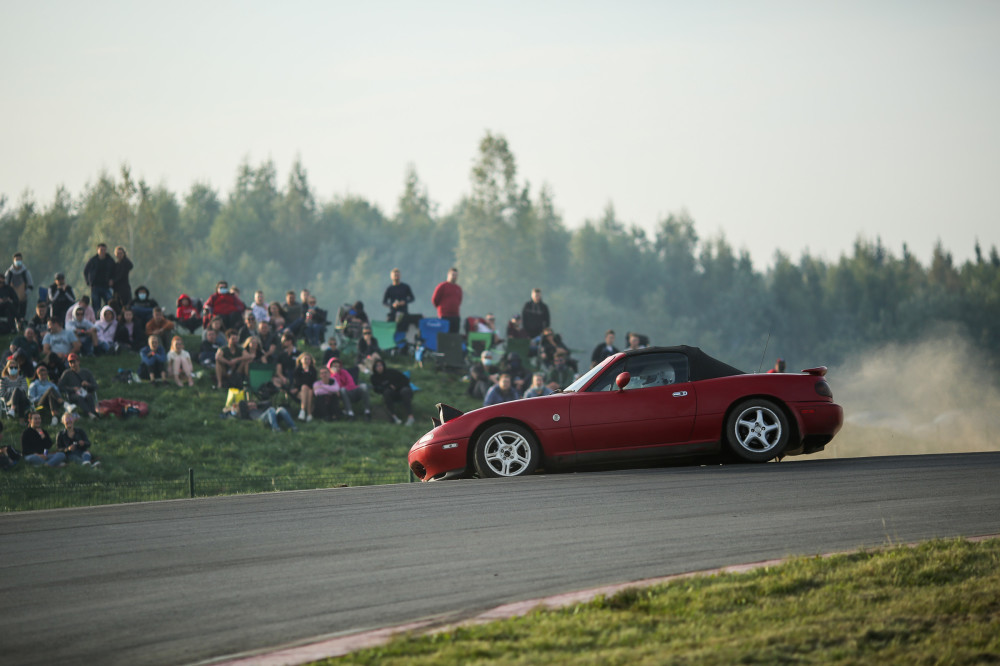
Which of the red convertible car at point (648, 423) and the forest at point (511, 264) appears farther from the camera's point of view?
the forest at point (511, 264)

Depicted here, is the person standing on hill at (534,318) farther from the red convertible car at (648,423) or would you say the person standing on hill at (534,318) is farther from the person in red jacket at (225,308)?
the red convertible car at (648,423)

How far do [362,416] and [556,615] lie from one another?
645 inches

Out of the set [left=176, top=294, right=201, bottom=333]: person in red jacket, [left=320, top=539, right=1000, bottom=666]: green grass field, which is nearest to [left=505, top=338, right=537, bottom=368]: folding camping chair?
[left=176, top=294, right=201, bottom=333]: person in red jacket

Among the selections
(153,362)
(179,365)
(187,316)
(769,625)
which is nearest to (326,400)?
(179,365)

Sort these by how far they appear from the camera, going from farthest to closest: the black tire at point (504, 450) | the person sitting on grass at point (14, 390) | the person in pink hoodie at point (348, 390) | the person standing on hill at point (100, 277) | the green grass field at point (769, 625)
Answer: the person standing on hill at point (100, 277) → the person in pink hoodie at point (348, 390) → the person sitting on grass at point (14, 390) → the black tire at point (504, 450) → the green grass field at point (769, 625)

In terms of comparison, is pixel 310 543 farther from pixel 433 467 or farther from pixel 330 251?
pixel 330 251

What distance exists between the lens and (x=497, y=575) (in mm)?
6594

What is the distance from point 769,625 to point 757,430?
6493 mm

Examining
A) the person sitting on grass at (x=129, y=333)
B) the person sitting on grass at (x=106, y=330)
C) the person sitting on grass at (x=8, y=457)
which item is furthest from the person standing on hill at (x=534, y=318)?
the person sitting on grass at (x=8, y=457)

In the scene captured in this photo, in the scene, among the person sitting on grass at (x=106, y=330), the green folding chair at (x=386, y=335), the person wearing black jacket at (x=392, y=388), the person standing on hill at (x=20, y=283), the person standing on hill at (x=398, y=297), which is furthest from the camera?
the green folding chair at (x=386, y=335)

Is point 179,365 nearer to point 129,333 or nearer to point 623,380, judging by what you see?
point 129,333

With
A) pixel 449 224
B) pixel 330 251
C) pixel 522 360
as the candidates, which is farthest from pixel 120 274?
pixel 449 224

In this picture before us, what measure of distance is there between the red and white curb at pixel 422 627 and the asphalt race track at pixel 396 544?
6.3 inches

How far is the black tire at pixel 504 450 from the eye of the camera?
11.5 m
